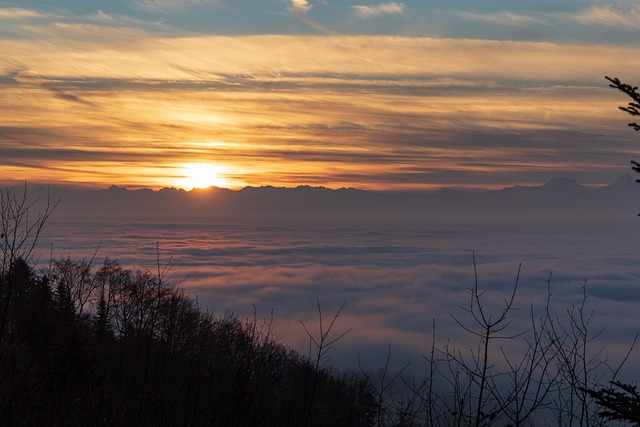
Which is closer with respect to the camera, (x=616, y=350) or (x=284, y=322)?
(x=616, y=350)

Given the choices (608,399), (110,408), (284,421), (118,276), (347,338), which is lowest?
(347,338)

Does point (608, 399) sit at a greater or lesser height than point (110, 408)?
greater

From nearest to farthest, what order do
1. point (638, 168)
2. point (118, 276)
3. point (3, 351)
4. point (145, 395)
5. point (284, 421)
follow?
point (638, 168) < point (145, 395) < point (3, 351) < point (284, 421) < point (118, 276)

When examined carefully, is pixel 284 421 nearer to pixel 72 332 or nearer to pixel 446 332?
pixel 72 332

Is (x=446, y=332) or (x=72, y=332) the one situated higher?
(x=72, y=332)

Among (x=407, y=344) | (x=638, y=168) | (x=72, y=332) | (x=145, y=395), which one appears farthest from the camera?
(x=407, y=344)

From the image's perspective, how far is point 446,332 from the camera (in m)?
197

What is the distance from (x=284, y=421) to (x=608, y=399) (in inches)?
153

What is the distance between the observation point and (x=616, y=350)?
167250 millimetres

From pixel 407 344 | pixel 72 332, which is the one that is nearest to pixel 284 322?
pixel 407 344

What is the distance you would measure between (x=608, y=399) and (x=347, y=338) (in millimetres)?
192698

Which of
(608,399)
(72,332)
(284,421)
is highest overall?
(608,399)

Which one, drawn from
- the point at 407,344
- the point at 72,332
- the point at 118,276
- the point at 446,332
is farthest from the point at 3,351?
the point at 446,332

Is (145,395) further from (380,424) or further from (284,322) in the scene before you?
(284,322)
